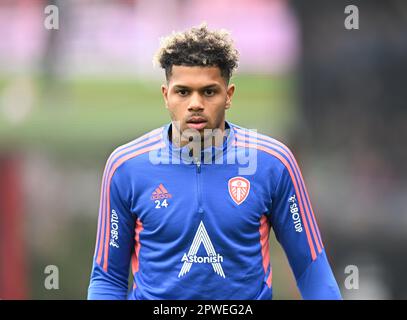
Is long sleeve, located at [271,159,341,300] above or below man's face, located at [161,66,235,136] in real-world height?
below

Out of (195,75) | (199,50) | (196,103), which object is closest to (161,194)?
(196,103)

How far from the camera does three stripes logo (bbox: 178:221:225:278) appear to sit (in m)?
3.64

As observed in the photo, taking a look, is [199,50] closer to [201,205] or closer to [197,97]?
[197,97]

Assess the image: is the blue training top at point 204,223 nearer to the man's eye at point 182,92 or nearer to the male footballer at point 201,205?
the male footballer at point 201,205

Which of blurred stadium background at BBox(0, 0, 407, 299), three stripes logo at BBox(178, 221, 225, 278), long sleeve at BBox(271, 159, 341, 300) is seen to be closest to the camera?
three stripes logo at BBox(178, 221, 225, 278)

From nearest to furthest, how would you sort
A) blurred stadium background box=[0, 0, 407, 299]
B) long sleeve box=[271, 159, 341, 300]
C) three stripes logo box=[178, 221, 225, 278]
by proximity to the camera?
1. three stripes logo box=[178, 221, 225, 278]
2. long sleeve box=[271, 159, 341, 300]
3. blurred stadium background box=[0, 0, 407, 299]

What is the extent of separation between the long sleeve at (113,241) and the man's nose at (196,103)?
43 cm

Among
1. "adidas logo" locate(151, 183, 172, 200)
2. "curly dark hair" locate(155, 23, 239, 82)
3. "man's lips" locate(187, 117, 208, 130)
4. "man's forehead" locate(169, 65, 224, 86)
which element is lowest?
"adidas logo" locate(151, 183, 172, 200)

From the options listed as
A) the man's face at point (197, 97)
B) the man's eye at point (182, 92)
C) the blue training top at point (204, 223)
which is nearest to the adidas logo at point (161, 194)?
the blue training top at point (204, 223)

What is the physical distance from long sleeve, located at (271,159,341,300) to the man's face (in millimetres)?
391

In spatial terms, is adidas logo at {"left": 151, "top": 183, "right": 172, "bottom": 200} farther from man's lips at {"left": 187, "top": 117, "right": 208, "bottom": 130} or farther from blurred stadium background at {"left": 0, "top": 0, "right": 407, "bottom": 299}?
blurred stadium background at {"left": 0, "top": 0, "right": 407, "bottom": 299}

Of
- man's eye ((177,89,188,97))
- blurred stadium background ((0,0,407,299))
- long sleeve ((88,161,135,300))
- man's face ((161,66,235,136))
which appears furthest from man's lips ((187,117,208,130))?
blurred stadium background ((0,0,407,299))

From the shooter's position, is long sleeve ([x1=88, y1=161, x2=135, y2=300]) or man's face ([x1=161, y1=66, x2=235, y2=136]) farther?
long sleeve ([x1=88, y1=161, x2=135, y2=300])

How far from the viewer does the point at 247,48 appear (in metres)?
10.2
